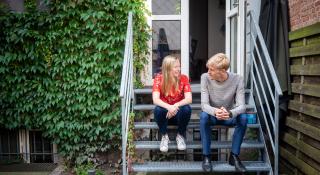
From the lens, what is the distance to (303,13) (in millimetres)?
3814

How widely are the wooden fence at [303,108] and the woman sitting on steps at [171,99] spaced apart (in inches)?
45.2

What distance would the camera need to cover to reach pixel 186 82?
3.87 metres

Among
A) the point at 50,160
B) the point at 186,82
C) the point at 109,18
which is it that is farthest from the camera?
the point at 50,160

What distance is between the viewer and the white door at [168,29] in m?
5.30

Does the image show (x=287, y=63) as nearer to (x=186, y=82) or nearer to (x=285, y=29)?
(x=285, y=29)

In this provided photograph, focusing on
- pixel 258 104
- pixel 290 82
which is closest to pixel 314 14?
pixel 290 82

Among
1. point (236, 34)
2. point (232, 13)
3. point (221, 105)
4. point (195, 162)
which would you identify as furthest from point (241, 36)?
point (195, 162)

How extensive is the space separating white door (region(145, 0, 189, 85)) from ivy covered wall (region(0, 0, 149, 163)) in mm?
453

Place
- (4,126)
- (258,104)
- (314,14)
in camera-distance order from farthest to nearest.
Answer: (4,126) < (258,104) < (314,14)

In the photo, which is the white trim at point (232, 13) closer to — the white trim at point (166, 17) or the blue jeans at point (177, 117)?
the white trim at point (166, 17)

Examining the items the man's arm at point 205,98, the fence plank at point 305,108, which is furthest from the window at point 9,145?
the fence plank at point 305,108

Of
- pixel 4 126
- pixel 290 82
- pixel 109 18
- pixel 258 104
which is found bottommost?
pixel 4 126

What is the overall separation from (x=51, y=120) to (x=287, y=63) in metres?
3.07

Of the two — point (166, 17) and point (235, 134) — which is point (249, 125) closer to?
point (235, 134)
